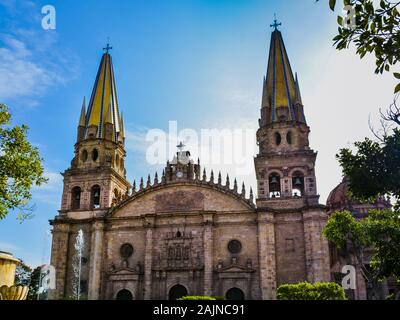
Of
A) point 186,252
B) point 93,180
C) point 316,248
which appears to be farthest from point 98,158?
point 316,248

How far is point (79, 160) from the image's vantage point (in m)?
37.2

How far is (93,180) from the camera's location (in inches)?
1405

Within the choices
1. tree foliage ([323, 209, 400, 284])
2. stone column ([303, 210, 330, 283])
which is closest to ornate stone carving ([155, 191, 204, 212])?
stone column ([303, 210, 330, 283])

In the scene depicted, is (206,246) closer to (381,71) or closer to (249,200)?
(249,200)

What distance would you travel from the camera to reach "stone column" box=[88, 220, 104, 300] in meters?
31.9

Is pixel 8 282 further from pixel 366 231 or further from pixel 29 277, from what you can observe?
pixel 29 277

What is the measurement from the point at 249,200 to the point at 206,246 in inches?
176

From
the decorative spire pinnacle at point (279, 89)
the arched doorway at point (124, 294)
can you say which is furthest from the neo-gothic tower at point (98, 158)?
the decorative spire pinnacle at point (279, 89)

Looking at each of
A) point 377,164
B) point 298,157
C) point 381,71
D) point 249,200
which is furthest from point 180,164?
point 381,71

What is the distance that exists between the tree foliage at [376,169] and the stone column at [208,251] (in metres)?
19.7

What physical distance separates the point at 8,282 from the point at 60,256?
2340cm

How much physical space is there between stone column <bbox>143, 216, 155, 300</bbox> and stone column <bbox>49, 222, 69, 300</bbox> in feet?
20.5

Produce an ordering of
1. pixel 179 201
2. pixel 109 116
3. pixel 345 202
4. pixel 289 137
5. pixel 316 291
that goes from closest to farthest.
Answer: pixel 316 291, pixel 179 201, pixel 289 137, pixel 109 116, pixel 345 202

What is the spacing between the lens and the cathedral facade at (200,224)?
99.3ft
